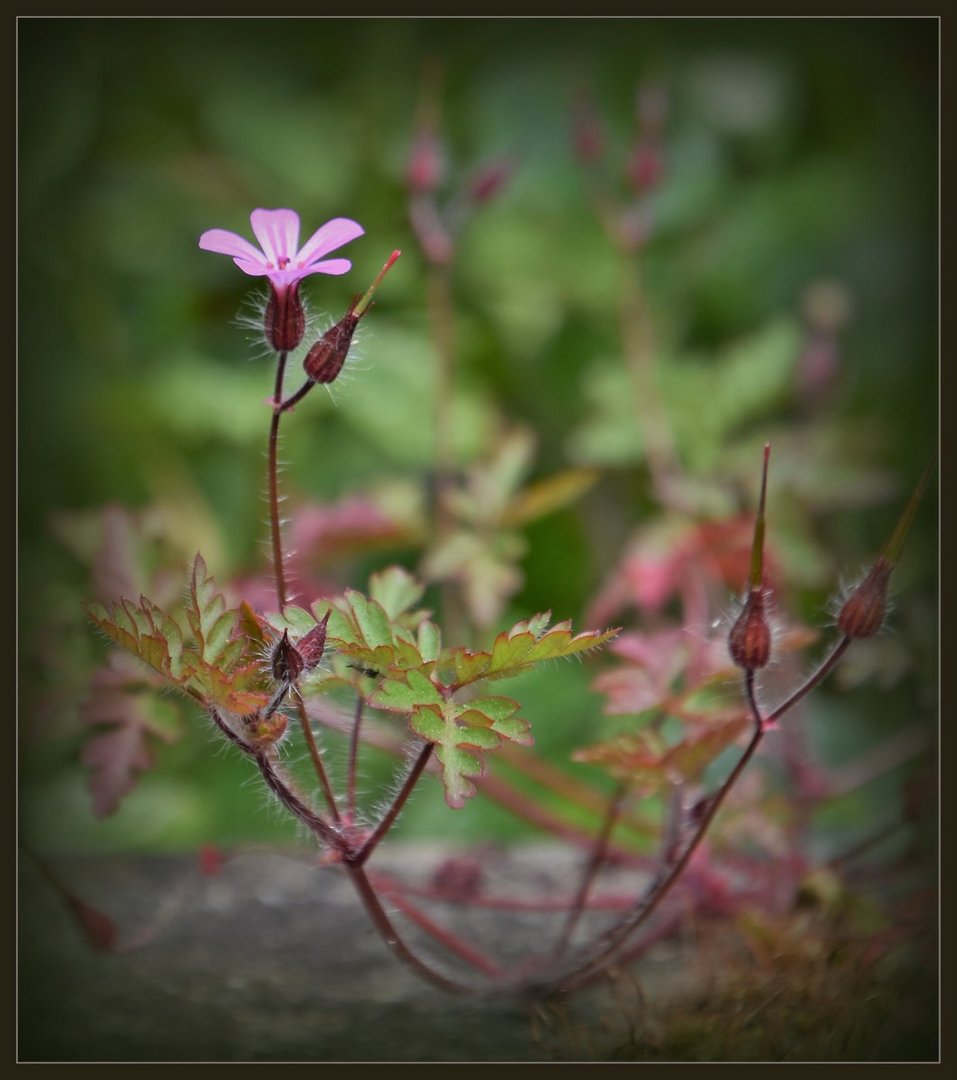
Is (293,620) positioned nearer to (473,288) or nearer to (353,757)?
(353,757)

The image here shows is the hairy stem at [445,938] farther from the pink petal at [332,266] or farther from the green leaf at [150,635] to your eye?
the pink petal at [332,266]

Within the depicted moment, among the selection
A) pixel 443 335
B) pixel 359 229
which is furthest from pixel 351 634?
pixel 443 335

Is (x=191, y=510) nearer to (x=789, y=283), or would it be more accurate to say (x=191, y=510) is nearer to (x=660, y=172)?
(x=660, y=172)

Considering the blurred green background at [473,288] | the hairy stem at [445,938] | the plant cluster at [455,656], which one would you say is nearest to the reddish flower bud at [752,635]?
the plant cluster at [455,656]

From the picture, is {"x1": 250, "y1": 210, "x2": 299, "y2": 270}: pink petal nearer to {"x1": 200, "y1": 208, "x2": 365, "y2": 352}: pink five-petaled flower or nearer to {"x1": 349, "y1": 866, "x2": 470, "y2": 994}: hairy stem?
{"x1": 200, "y1": 208, "x2": 365, "y2": 352}: pink five-petaled flower

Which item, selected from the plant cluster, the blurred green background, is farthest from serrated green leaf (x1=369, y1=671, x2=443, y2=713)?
the blurred green background

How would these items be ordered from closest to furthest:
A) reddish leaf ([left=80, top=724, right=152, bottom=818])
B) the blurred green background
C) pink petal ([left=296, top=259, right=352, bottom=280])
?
pink petal ([left=296, top=259, right=352, bottom=280]), reddish leaf ([left=80, top=724, right=152, bottom=818]), the blurred green background
